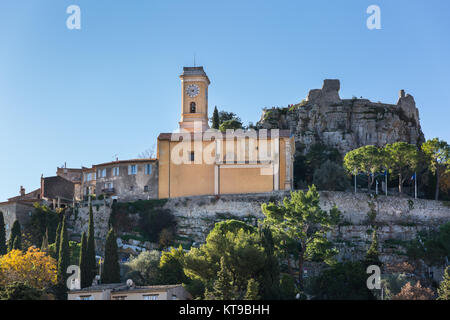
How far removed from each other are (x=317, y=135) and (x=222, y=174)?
21839 millimetres

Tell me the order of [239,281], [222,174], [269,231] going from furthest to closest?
[222,174], [269,231], [239,281]

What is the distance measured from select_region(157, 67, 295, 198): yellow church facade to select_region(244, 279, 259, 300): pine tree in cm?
2510

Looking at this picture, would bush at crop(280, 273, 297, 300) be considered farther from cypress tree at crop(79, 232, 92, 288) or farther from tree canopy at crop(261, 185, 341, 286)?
cypress tree at crop(79, 232, 92, 288)

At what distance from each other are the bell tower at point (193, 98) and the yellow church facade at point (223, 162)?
4.66 metres

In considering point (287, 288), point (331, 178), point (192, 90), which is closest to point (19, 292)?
point (287, 288)

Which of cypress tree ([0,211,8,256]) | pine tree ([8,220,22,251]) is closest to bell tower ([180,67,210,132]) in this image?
pine tree ([8,220,22,251])

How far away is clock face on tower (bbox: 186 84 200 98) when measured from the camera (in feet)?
260

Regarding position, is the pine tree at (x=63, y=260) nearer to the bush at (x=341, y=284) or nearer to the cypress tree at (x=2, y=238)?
the cypress tree at (x=2, y=238)

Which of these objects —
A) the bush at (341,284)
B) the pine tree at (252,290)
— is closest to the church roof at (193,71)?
the bush at (341,284)

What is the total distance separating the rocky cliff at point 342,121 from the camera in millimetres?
90562

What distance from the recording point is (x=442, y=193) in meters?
82.0

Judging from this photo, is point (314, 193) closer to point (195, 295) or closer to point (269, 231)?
point (269, 231)

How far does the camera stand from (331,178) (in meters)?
79.4
